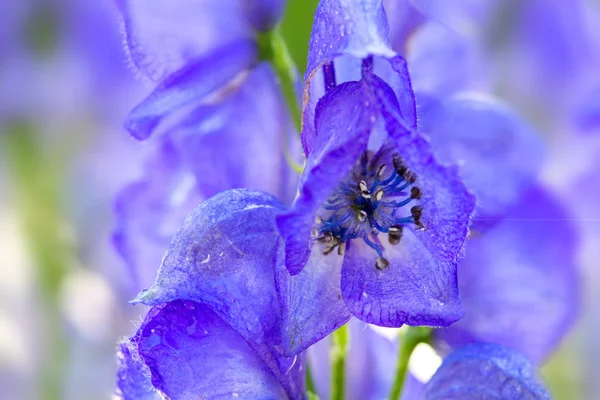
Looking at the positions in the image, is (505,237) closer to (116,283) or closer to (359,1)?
(359,1)

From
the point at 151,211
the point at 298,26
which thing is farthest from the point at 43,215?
the point at 151,211

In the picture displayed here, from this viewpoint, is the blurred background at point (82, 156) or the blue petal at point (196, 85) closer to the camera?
the blue petal at point (196, 85)

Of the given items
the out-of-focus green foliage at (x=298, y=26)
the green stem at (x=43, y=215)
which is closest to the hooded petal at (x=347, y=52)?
the out-of-focus green foliage at (x=298, y=26)

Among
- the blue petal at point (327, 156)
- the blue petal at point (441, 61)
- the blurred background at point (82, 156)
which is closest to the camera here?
the blue petal at point (327, 156)

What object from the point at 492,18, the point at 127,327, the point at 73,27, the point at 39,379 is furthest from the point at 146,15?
the point at 492,18

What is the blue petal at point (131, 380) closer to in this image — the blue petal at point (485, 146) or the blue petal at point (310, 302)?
the blue petal at point (310, 302)

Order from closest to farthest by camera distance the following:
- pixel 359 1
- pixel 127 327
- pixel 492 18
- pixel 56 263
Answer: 1. pixel 359 1
2. pixel 127 327
3. pixel 56 263
4. pixel 492 18
